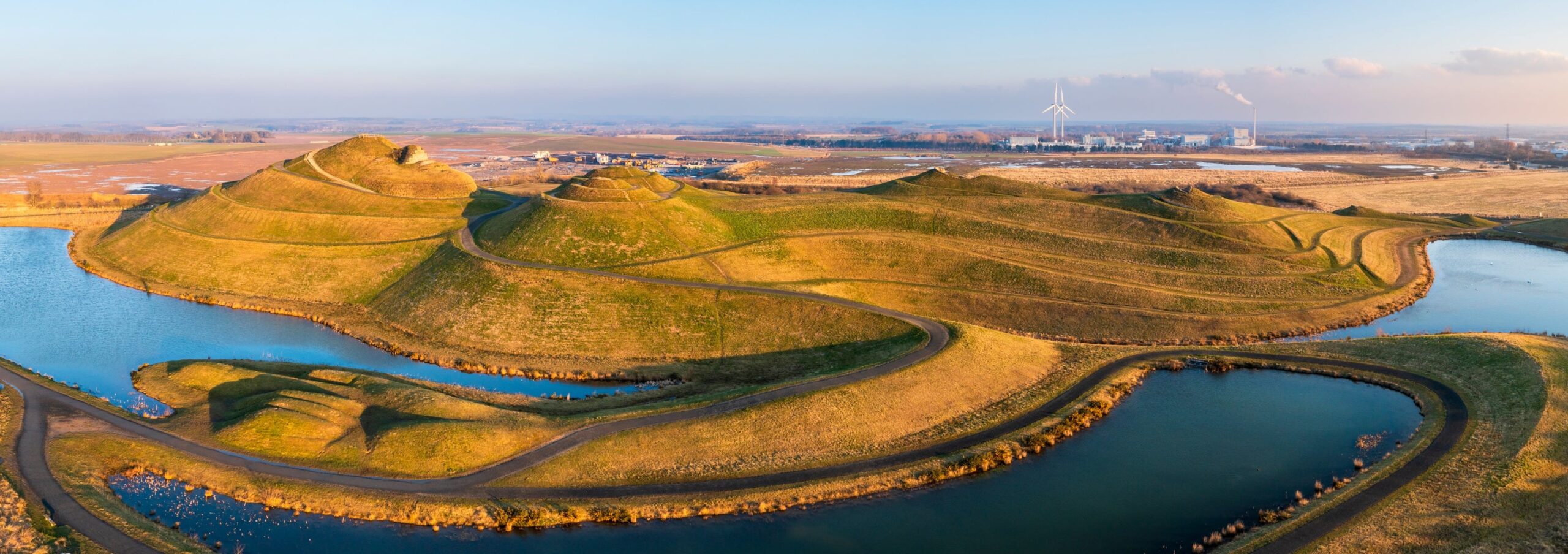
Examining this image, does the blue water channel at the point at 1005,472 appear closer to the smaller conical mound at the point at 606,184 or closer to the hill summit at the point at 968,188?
the smaller conical mound at the point at 606,184

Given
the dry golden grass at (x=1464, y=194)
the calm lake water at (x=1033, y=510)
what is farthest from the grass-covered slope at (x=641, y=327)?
the dry golden grass at (x=1464, y=194)

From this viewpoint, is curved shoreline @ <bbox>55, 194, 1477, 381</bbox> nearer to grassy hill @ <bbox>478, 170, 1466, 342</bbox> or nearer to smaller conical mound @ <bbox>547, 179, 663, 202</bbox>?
grassy hill @ <bbox>478, 170, 1466, 342</bbox>

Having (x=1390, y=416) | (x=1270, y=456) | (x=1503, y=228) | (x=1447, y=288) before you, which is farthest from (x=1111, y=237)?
(x=1503, y=228)

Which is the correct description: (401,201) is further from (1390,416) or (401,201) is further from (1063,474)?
(1390,416)

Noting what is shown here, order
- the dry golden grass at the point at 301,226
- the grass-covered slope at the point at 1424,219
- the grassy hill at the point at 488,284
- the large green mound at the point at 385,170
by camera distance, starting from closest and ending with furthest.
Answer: the grassy hill at the point at 488,284 < the dry golden grass at the point at 301,226 < the large green mound at the point at 385,170 < the grass-covered slope at the point at 1424,219

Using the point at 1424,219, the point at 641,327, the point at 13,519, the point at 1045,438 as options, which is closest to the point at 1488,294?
the point at 1424,219

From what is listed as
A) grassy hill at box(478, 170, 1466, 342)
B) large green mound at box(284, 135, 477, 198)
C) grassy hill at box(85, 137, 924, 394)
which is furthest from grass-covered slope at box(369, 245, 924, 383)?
large green mound at box(284, 135, 477, 198)
